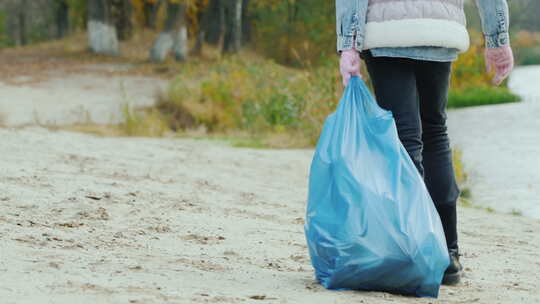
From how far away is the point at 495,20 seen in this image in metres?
3.07

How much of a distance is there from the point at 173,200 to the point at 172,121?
700 centimetres

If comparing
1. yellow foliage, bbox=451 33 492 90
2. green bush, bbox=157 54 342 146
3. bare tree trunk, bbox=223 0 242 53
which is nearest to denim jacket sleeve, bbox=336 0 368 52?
green bush, bbox=157 54 342 146

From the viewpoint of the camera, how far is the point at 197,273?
289cm

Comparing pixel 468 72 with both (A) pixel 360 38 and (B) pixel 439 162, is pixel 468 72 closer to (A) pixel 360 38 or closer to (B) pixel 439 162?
(B) pixel 439 162

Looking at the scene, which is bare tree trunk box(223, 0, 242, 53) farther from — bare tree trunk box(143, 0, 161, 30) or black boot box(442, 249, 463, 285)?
black boot box(442, 249, 463, 285)

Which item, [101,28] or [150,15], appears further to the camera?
[150,15]

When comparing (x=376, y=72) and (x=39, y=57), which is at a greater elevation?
(x=376, y=72)

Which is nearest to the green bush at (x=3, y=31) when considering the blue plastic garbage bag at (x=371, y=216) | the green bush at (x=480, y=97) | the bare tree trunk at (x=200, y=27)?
the bare tree trunk at (x=200, y=27)

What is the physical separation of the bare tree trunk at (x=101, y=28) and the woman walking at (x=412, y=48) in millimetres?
19714

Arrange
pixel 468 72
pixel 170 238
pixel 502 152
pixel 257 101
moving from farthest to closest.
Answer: pixel 468 72 → pixel 257 101 → pixel 502 152 → pixel 170 238

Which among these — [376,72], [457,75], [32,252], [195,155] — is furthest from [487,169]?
[457,75]

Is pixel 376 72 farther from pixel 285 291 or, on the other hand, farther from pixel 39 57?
pixel 39 57

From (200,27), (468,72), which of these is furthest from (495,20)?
(200,27)

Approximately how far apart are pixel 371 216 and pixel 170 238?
119cm
